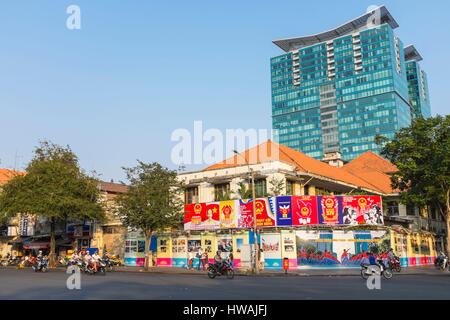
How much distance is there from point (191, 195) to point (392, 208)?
81.0 ft

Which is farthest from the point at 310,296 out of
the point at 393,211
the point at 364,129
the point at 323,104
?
the point at 323,104

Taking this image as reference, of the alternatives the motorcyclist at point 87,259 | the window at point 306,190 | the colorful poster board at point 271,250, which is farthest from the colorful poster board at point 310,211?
the motorcyclist at point 87,259

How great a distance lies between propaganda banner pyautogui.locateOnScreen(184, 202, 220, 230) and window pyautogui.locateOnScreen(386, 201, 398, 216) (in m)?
23.9

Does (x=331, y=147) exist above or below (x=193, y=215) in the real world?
above

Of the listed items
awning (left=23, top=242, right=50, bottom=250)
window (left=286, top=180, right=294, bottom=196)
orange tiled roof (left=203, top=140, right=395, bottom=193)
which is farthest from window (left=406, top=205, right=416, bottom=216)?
awning (left=23, top=242, right=50, bottom=250)

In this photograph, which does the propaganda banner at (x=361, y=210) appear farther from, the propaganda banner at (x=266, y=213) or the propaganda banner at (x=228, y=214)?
the propaganda banner at (x=228, y=214)

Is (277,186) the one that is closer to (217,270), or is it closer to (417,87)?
(217,270)

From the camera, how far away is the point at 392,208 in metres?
52.6

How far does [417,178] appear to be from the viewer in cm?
3859

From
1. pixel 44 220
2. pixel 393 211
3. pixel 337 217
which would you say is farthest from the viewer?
pixel 44 220

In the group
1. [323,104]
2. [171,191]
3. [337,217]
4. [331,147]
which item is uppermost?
[323,104]

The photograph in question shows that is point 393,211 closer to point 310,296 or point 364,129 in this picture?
point 310,296

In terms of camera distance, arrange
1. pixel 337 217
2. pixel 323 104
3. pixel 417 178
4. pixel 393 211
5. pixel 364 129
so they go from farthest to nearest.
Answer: pixel 323 104
pixel 364 129
pixel 393 211
pixel 417 178
pixel 337 217
